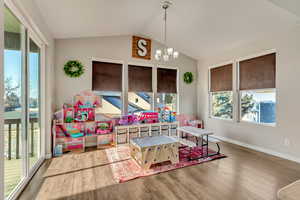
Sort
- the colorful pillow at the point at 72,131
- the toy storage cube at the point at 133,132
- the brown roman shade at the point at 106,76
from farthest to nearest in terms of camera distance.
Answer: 1. the brown roman shade at the point at 106,76
2. the toy storage cube at the point at 133,132
3. the colorful pillow at the point at 72,131

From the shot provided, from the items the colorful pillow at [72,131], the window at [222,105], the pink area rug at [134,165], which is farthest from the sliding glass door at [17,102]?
the window at [222,105]

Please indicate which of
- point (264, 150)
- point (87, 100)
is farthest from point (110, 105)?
point (264, 150)

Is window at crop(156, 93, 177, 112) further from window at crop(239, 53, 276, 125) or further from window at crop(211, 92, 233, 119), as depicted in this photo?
window at crop(239, 53, 276, 125)

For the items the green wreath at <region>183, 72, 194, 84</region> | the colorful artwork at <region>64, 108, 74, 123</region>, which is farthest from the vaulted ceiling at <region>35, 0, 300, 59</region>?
the colorful artwork at <region>64, 108, 74, 123</region>

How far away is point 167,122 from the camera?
169 inches

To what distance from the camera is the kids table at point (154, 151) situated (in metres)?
2.52

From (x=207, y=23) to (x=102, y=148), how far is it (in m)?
3.98

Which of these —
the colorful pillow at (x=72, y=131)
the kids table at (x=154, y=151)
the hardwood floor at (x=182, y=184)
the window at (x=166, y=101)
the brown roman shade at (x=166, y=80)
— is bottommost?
the hardwood floor at (x=182, y=184)

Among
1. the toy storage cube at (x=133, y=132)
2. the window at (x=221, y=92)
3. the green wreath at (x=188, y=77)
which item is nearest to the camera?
the toy storage cube at (x=133, y=132)

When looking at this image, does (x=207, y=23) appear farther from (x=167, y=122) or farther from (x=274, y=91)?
(x=167, y=122)

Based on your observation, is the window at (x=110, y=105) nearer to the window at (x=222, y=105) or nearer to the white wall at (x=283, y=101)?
the window at (x=222, y=105)

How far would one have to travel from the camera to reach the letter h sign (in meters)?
4.36

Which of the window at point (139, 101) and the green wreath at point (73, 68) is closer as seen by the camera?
the green wreath at point (73, 68)

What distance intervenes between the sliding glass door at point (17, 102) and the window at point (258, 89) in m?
4.72
